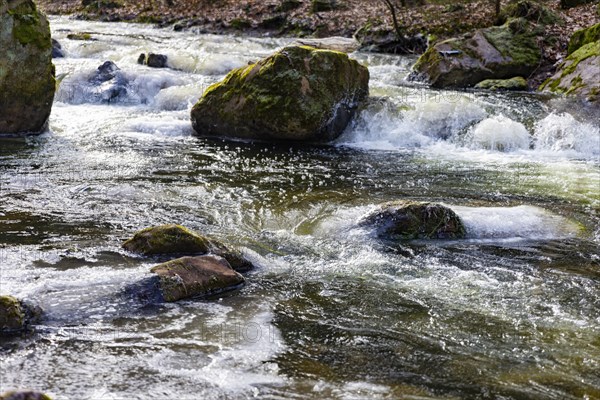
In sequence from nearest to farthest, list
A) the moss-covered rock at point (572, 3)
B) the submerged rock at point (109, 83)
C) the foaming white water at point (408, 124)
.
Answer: the foaming white water at point (408, 124)
the submerged rock at point (109, 83)
the moss-covered rock at point (572, 3)

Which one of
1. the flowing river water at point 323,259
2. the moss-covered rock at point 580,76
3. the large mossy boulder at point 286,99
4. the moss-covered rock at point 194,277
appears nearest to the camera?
the flowing river water at point 323,259

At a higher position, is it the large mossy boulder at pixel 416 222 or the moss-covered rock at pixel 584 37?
the moss-covered rock at pixel 584 37

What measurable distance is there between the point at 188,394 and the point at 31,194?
5063 mm

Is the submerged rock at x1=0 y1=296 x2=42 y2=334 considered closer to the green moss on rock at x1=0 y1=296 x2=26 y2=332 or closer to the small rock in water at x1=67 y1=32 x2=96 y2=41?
the green moss on rock at x1=0 y1=296 x2=26 y2=332

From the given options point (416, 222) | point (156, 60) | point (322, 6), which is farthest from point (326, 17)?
point (416, 222)

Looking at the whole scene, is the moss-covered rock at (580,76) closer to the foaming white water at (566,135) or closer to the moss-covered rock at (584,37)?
the moss-covered rock at (584,37)

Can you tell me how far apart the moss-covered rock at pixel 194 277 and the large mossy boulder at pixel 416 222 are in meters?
1.95

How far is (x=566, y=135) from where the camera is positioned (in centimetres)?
1185

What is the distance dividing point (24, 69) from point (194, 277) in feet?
24.6

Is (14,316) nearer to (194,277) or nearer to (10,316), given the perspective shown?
(10,316)

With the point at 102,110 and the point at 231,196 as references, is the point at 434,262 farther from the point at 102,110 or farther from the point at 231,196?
the point at 102,110

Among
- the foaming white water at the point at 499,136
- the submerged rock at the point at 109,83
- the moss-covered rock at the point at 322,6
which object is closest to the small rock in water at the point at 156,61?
the submerged rock at the point at 109,83

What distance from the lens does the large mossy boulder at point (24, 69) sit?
11.4m

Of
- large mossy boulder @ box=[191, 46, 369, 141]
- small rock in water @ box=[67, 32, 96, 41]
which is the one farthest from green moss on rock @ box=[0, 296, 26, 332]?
small rock in water @ box=[67, 32, 96, 41]
